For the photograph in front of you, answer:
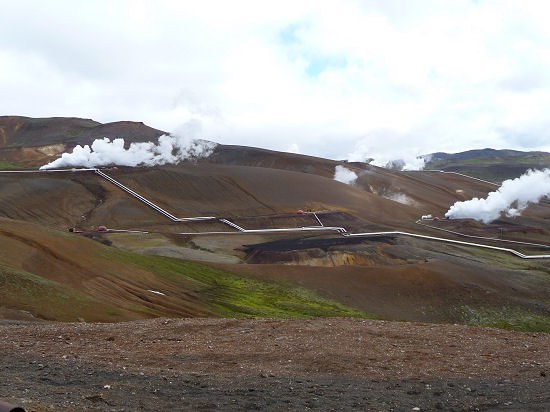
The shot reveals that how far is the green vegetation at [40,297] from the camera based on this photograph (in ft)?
75.0

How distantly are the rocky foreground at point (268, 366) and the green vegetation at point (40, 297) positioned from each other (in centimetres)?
305

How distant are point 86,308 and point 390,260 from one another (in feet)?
127

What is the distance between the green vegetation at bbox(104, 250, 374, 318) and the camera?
3500 cm

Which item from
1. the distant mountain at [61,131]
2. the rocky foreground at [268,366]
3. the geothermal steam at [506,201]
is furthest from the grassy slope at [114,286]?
the distant mountain at [61,131]

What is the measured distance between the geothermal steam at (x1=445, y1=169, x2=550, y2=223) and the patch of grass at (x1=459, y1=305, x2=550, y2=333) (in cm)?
5869

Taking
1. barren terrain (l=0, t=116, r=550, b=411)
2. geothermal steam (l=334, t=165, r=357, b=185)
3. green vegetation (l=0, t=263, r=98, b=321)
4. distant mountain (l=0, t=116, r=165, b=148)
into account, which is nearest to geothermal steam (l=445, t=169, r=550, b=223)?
barren terrain (l=0, t=116, r=550, b=411)

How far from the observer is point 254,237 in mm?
73000

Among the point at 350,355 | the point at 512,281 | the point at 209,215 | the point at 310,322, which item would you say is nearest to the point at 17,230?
the point at 310,322

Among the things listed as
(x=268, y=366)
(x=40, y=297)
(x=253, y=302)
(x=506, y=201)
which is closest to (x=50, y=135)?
(x=506, y=201)

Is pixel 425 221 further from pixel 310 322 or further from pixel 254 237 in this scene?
pixel 310 322

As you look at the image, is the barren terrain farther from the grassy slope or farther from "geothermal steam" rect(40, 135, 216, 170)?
"geothermal steam" rect(40, 135, 216, 170)

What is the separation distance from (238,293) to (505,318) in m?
19.5

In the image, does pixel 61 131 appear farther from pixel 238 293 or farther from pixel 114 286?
pixel 114 286

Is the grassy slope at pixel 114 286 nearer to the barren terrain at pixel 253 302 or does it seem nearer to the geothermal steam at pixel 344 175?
the barren terrain at pixel 253 302
